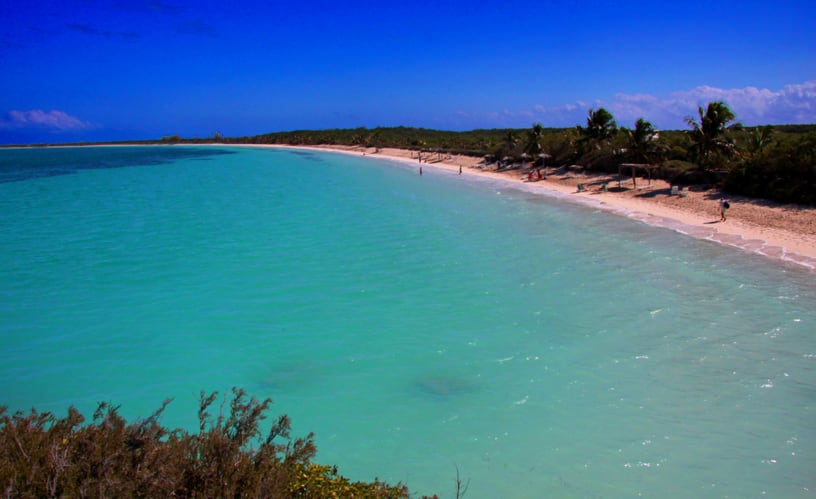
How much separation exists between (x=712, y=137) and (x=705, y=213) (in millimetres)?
6647

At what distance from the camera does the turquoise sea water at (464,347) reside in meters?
7.12

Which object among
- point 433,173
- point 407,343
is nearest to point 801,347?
point 407,343

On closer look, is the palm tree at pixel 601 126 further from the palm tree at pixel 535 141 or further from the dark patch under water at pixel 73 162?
the dark patch under water at pixel 73 162

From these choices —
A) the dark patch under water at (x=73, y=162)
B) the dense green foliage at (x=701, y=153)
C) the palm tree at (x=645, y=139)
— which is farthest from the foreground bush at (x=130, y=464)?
the dark patch under water at (x=73, y=162)

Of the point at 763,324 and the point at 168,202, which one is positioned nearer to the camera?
the point at 763,324

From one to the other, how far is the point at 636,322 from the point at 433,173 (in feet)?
134

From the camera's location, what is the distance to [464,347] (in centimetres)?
1049

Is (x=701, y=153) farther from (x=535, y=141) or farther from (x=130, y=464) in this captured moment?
(x=130, y=464)

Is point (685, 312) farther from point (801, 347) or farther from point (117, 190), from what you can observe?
point (117, 190)

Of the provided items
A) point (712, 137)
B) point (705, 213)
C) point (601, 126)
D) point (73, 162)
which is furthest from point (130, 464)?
point (73, 162)

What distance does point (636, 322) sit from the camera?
11.6 meters

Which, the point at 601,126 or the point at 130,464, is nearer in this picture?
the point at 130,464

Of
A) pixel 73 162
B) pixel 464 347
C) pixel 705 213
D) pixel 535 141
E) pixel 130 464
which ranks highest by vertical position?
pixel 535 141

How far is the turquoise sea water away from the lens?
7.12 meters
